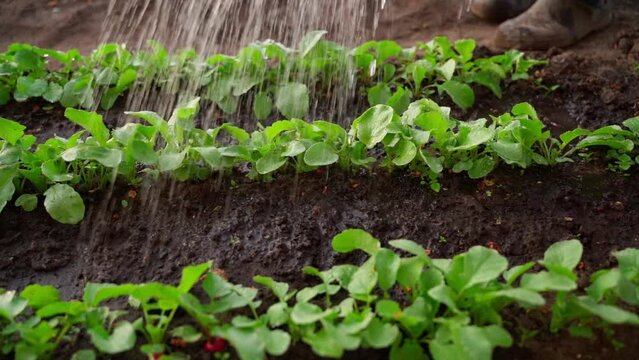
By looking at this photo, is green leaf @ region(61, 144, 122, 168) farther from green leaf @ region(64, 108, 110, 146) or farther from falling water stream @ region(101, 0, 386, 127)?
falling water stream @ region(101, 0, 386, 127)

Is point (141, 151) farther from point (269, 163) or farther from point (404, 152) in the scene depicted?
point (404, 152)

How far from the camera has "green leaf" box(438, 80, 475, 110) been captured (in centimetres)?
261

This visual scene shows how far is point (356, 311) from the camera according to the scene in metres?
1.62

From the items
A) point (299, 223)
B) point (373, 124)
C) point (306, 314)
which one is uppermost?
point (373, 124)

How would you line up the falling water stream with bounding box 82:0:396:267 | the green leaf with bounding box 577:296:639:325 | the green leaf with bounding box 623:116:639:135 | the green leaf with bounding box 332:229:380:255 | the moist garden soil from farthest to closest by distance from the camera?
the falling water stream with bounding box 82:0:396:267 → the green leaf with bounding box 623:116:639:135 → the moist garden soil → the green leaf with bounding box 332:229:380:255 → the green leaf with bounding box 577:296:639:325

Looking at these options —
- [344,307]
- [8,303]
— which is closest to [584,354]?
[344,307]

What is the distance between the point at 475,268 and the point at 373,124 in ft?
2.25

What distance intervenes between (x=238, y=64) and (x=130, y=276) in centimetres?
107

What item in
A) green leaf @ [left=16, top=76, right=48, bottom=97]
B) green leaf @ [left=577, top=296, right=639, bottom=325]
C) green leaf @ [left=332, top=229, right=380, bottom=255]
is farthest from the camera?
green leaf @ [left=16, top=76, right=48, bottom=97]

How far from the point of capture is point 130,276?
194 centimetres

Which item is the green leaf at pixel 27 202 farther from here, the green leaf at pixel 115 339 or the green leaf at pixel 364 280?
the green leaf at pixel 364 280

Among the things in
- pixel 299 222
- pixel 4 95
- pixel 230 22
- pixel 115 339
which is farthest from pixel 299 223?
pixel 230 22

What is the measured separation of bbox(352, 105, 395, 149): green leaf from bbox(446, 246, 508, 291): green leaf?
59cm

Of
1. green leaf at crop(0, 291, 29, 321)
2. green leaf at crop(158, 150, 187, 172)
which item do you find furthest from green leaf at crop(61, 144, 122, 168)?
green leaf at crop(0, 291, 29, 321)
